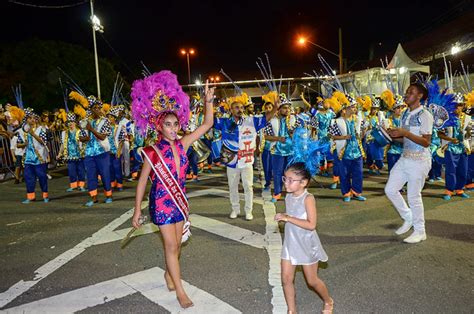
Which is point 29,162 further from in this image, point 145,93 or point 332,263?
point 332,263

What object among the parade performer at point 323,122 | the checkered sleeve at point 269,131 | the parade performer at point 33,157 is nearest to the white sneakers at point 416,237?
the checkered sleeve at point 269,131

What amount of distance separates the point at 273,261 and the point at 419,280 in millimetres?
1596

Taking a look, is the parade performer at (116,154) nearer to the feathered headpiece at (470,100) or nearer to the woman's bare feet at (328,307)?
the woman's bare feet at (328,307)

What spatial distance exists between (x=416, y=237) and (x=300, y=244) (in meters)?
2.75

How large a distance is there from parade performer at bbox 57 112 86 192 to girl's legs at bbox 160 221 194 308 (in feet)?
23.6

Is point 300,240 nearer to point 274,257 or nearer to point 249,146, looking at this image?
point 274,257

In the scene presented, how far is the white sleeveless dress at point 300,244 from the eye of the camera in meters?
3.22

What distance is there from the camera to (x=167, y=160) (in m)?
3.56

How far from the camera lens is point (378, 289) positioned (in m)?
3.89

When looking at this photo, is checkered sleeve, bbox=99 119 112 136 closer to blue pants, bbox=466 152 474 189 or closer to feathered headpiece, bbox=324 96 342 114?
feathered headpiece, bbox=324 96 342 114

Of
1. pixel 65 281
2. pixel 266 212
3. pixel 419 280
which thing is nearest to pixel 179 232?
pixel 65 281

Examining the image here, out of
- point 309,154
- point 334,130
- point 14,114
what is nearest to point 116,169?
point 14,114

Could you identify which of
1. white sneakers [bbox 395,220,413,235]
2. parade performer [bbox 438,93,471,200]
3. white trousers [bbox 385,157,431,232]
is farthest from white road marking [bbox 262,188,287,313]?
parade performer [bbox 438,93,471,200]

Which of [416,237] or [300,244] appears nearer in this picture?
[300,244]
